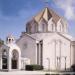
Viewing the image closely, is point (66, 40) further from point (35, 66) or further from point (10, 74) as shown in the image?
point (10, 74)

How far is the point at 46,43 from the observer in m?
48.1

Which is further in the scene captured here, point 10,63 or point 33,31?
point 33,31

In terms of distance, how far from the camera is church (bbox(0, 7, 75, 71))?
155 ft

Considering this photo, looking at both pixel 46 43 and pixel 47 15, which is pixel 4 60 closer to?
pixel 46 43

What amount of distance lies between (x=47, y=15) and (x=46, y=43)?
17.1 ft

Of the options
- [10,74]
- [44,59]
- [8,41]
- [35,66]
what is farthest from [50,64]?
[10,74]

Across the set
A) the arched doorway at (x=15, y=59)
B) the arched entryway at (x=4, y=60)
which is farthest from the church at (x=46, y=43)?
the arched entryway at (x=4, y=60)

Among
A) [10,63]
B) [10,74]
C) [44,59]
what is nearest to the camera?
[10,74]

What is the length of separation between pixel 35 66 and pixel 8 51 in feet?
13.5

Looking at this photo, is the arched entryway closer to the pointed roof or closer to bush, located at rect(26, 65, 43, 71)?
bush, located at rect(26, 65, 43, 71)

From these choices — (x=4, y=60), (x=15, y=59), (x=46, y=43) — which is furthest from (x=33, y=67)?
(x=46, y=43)

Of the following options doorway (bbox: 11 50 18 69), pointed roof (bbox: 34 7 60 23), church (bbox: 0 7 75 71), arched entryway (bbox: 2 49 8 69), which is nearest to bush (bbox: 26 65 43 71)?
church (bbox: 0 7 75 71)

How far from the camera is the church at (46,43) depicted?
47219 millimetres

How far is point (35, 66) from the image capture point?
43781mm
